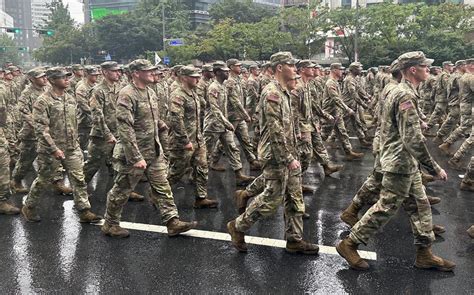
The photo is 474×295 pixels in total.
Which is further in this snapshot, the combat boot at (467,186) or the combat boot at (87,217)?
the combat boot at (467,186)

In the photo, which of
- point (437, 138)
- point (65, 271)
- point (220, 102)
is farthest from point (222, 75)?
point (437, 138)

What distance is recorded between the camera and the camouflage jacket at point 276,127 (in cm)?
493

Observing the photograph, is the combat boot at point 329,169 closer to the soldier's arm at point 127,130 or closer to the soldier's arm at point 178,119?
the soldier's arm at point 178,119

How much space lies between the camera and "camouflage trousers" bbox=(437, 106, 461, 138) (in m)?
11.2

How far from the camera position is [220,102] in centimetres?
838

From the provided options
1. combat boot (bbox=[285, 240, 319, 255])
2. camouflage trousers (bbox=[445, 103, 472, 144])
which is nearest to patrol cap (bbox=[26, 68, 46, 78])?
combat boot (bbox=[285, 240, 319, 255])

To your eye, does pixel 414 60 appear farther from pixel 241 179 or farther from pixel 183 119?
pixel 241 179

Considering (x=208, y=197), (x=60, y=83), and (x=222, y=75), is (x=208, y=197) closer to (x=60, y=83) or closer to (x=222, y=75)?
(x=222, y=75)

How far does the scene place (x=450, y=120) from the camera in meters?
11.3

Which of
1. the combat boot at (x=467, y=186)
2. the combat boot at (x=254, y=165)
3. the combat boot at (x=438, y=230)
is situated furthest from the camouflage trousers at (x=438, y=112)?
the combat boot at (x=438, y=230)

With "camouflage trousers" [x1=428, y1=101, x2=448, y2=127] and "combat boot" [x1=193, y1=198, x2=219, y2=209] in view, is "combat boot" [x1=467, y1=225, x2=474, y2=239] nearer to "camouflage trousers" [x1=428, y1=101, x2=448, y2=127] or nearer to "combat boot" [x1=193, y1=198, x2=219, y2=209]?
"combat boot" [x1=193, y1=198, x2=219, y2=209]

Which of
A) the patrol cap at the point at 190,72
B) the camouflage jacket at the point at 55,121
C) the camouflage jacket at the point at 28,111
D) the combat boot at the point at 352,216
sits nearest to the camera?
the combat boot at the point at 352,216

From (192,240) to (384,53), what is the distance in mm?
29175

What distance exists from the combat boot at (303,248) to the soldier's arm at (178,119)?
7.71 ft
